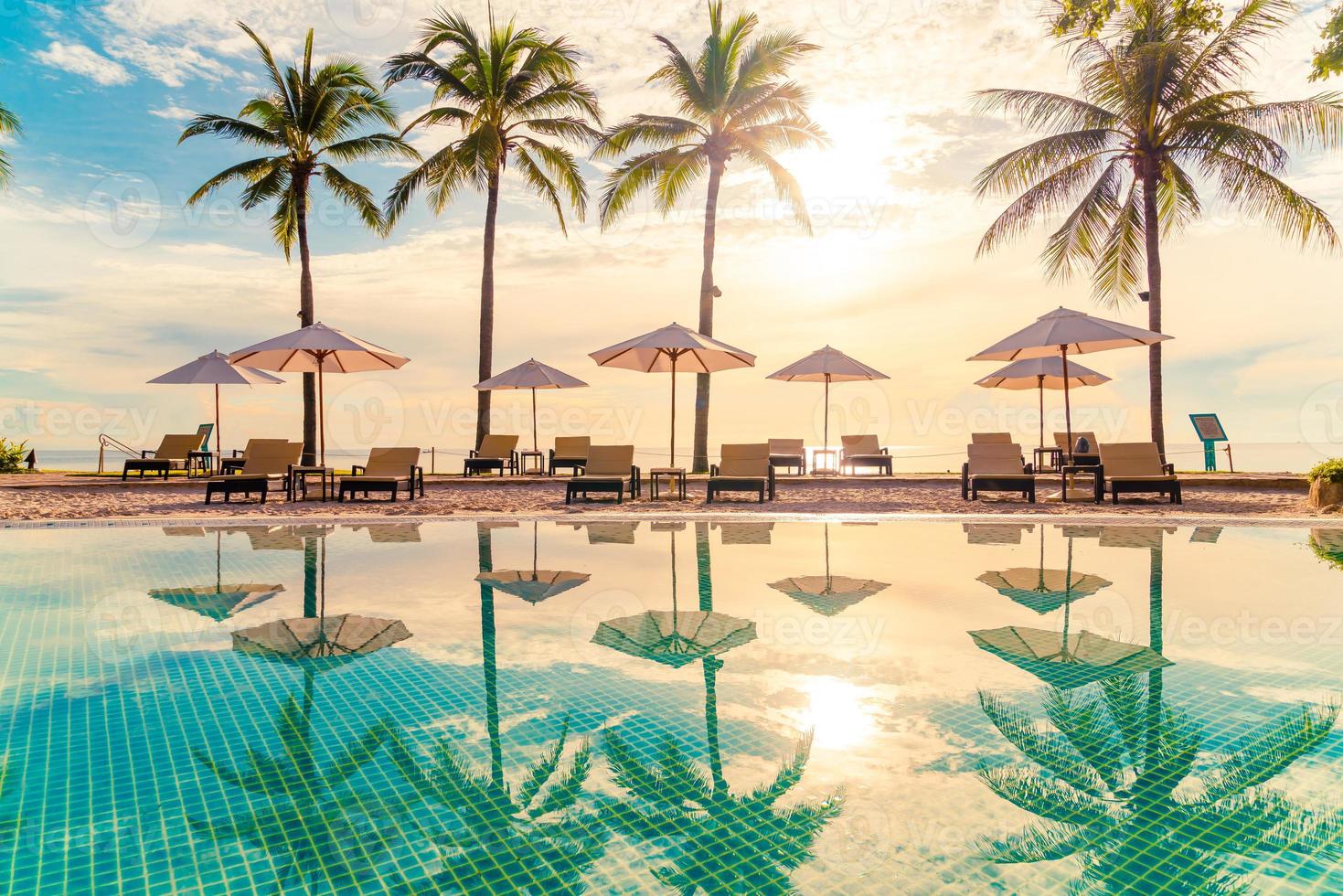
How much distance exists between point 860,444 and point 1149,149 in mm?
8487

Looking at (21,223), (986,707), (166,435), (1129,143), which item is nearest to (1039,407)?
(1129,143)

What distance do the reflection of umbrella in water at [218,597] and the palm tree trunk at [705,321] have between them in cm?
1183

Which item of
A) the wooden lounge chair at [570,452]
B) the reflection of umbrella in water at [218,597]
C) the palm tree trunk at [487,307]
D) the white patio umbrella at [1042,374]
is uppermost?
the palm tree trunk at [487,307]

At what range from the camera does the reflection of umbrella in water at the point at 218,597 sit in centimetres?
579

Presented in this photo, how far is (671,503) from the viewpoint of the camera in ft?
42.5

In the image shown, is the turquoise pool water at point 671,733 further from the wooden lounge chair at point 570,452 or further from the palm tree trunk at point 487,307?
the palm tree trunk at point 487,307

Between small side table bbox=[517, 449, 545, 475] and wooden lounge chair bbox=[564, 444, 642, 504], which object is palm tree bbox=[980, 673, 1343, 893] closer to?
wooden lounge chair bbox=[564, 444, 642, 504]

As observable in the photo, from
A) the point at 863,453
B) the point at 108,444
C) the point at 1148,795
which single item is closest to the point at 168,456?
the point at 108,444

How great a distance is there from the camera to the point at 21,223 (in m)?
17.3

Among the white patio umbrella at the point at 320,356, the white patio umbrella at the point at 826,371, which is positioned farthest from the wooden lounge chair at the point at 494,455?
the white patio umbrella at the point at 826,371

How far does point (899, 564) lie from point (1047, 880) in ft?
17.9

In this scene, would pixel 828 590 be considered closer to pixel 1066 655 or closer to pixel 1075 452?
pixel 1066 655

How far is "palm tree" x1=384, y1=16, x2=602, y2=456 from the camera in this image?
60.0ft

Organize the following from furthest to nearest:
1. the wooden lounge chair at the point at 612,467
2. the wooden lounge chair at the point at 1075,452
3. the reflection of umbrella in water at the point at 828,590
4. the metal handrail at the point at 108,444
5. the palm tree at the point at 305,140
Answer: the palm tree at the point at 305,140 → the metal handrail at the point at 108,444 → the wooden lounge chair at the point at 1075,452 → the wooden lounge chair at the point at 612,467 → the reflection of umbrella in water at the point at 828,590
